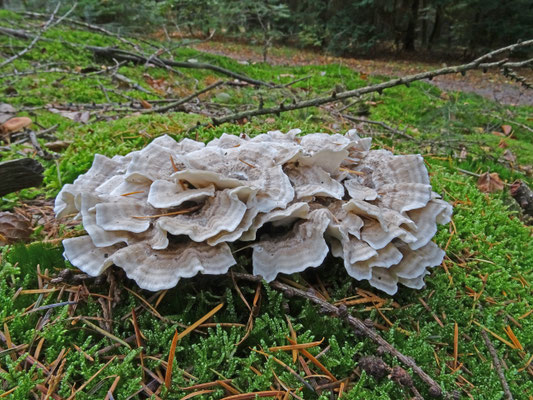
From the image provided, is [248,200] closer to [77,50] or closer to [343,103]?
[343,103]

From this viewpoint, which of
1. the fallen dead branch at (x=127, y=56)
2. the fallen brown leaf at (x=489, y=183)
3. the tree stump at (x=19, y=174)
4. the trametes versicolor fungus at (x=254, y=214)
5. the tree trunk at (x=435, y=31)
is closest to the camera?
the trametes versicolor fungus at (x=254, y=214)

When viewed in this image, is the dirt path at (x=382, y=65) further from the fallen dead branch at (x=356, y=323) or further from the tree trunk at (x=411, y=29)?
the fallen dead branch at (x=356, y=323)

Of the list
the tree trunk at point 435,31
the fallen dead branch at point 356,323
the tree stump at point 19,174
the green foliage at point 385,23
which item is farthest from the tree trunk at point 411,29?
the fallen dead branch at point 356,323

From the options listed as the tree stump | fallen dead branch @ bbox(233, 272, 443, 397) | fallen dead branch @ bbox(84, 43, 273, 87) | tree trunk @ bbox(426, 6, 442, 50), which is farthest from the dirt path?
fallen dead branch @ bbox(233, 272, 443, 397)

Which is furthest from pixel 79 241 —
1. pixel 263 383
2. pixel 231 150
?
pixel 263 383

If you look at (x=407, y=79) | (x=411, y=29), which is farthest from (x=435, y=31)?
(x=407, y=79)

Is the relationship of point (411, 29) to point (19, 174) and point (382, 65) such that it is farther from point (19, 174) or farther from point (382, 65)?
point (19, 174)
